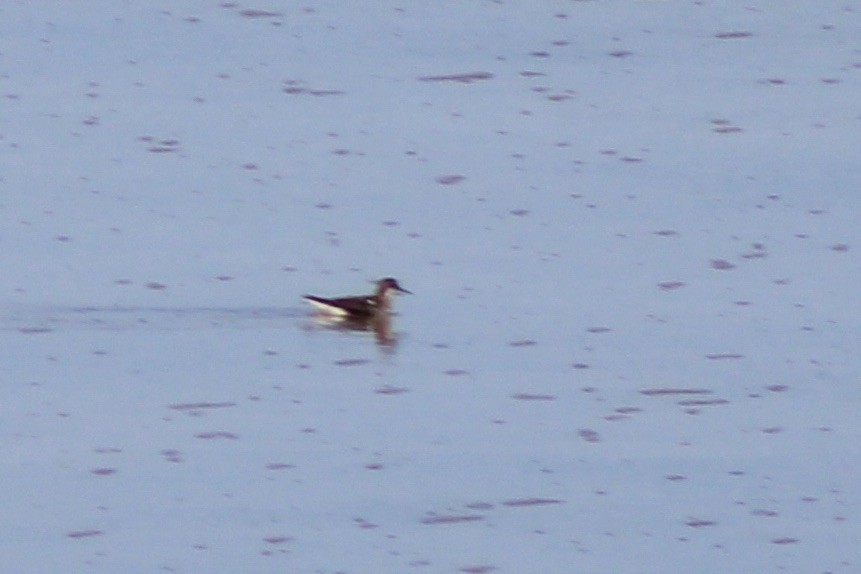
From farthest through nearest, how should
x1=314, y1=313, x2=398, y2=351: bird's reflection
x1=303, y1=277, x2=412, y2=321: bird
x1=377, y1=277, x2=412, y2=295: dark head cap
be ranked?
x1=377, y1=277, x2=412, y2=295: dark head cap → x1=303, y1=277, x2=412, y2=321: bird → x1=314, y1=313, x2=398, y2=351: bird's reflection

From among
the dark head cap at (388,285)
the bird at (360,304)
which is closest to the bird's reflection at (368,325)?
the bird at (360,304)

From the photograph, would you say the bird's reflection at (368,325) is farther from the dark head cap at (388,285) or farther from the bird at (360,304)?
the dark head cap at (388,285)

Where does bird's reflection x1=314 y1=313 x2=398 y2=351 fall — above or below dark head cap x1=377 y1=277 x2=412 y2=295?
below

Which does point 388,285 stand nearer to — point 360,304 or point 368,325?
point 360,304

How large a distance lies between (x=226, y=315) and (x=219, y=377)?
0.83 meters

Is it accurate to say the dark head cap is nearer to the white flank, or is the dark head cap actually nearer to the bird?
the bird

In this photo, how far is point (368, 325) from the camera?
11.9 m

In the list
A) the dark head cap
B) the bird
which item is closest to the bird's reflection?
the bird

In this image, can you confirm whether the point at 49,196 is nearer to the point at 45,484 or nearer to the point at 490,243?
the point at 490,243

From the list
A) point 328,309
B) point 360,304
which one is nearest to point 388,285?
point 360,304

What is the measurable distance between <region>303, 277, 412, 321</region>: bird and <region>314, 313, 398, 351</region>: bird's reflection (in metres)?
0.01

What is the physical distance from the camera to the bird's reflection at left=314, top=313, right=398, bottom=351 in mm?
11703

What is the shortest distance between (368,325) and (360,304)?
6.7 inches

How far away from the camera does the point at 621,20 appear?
1642 cm
